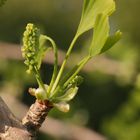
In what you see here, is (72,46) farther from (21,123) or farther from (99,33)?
(21,123)

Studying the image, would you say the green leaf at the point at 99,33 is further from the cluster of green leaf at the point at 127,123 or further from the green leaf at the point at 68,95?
the cluster of green leaf at the point at 127,123

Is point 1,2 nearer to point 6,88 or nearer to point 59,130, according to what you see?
point 59,130

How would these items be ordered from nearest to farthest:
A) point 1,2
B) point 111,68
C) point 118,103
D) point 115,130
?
point 1,2 < point 111,68 < point 115,130 < point 118,103

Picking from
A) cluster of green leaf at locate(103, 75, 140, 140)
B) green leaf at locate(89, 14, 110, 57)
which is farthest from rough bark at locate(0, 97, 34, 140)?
cluster of green leaf at locate(103, 75, 140, 140)

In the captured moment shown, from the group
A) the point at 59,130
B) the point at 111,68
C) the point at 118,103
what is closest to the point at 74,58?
the point at 111,68

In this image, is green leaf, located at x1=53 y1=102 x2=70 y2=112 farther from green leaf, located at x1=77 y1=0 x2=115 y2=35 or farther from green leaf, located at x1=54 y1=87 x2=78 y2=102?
green leaf, located at x1=77 y1=0 x2=115 y2=35

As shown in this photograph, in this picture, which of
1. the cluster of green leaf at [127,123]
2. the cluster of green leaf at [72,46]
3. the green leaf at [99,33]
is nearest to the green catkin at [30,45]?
the cluster of green leaf at [72,46]
